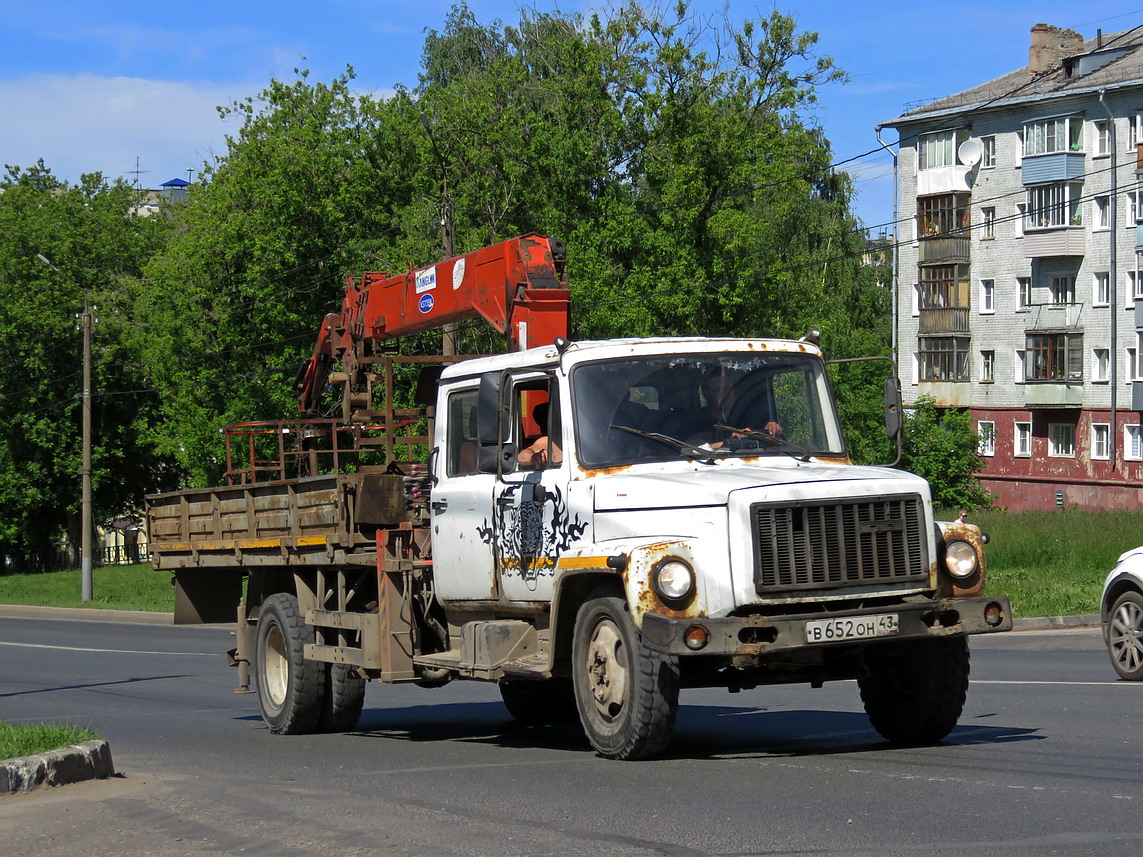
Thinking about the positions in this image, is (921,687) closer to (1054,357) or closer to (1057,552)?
(1057,552)

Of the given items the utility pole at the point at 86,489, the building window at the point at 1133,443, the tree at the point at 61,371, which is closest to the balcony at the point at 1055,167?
the building window at the point at 1133,443

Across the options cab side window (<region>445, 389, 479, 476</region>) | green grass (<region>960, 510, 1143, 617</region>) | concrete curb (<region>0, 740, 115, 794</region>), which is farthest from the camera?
green grass (<region>960, 510, 1143, 617</region>)

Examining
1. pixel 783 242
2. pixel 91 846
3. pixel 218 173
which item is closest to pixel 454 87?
pixel 218 173

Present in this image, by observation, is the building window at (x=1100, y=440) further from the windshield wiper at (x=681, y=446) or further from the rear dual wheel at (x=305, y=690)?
the windshield wiper at (x=681, y=446)

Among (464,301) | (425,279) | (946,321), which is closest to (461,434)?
(464,301)

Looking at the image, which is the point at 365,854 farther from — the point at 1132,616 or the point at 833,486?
the point at 1132,616

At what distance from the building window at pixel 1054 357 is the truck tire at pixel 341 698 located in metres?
54.8

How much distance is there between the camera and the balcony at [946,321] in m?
67.1

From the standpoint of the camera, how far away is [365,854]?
6332mm

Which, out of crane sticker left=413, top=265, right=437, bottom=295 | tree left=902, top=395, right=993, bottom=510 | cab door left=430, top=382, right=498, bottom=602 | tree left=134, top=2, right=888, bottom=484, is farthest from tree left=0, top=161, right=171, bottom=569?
cab door left=430, top=382, right=498, bottom=602

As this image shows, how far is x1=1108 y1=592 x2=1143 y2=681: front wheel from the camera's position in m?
13.8

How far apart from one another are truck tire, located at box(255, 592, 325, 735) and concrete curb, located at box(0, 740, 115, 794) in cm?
337

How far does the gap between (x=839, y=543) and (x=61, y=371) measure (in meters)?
60.5

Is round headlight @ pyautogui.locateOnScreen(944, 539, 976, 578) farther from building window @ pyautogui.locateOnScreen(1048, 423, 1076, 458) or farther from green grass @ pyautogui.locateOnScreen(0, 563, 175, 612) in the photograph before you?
building window @ pyautogui.locateOnScreen(1048, 423, 1076, 458)
